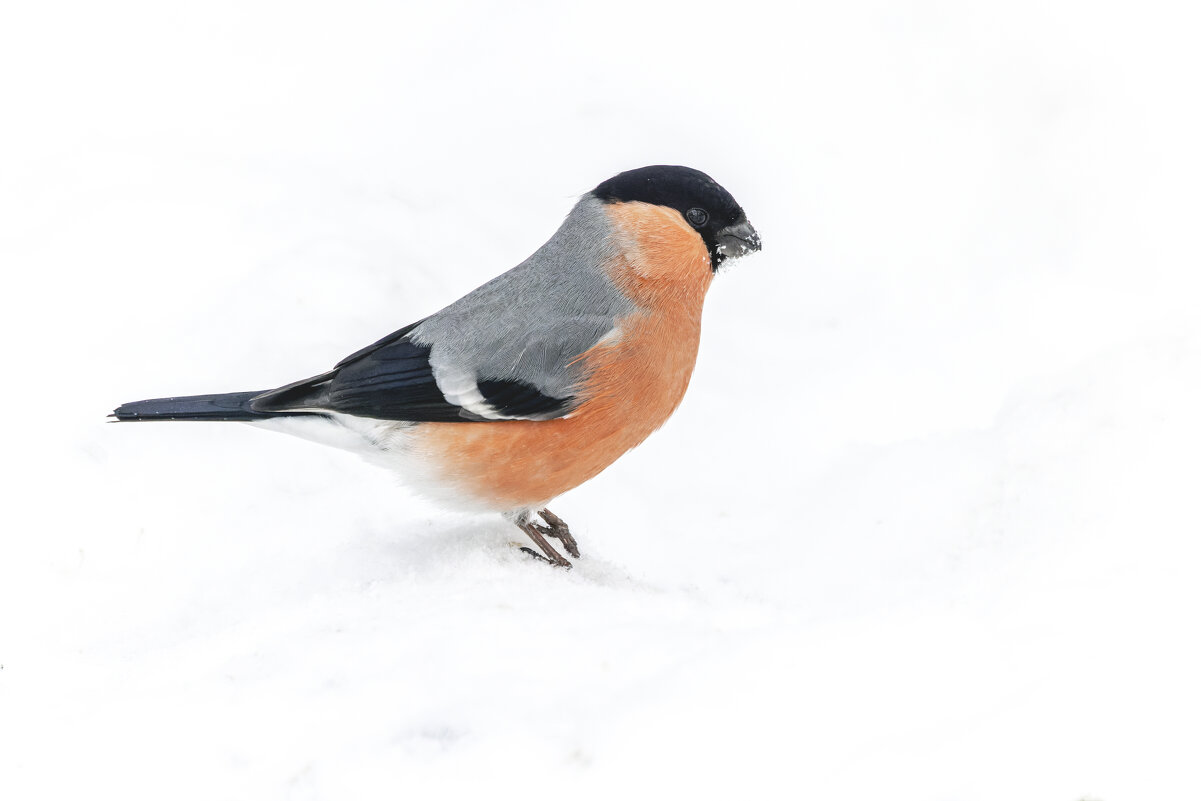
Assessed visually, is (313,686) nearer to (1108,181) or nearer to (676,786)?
(676,786)

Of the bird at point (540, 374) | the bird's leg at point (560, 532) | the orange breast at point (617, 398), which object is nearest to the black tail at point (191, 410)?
the bird at point (540, 374)

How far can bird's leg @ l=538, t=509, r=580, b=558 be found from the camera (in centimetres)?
505

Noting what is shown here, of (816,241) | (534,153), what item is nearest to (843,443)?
(816,241)

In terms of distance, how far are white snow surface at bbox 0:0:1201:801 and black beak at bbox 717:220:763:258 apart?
1406 mm

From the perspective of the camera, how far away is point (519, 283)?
4.90m

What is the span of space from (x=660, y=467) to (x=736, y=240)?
5.62 feet

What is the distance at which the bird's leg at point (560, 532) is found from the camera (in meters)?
5.05

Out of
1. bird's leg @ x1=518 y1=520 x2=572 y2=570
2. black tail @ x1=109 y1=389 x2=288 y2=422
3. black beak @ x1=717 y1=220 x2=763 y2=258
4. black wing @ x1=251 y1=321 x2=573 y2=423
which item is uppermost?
black beak @ x1=717 y1=220 x2=763 y2=258

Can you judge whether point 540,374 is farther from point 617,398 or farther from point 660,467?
point 660,467

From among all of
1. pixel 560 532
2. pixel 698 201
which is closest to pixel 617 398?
pixel 560 532

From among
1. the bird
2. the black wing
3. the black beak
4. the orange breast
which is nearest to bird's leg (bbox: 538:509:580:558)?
the bird

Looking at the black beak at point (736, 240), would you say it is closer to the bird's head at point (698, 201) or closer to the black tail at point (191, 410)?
the bird's head at point (698, 201)

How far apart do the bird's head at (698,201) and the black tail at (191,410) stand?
1.68m

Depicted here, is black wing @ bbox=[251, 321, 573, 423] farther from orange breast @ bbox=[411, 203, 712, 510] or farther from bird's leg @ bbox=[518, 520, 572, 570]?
bird's leg @ bbox=[518, 520, 572, 570]
